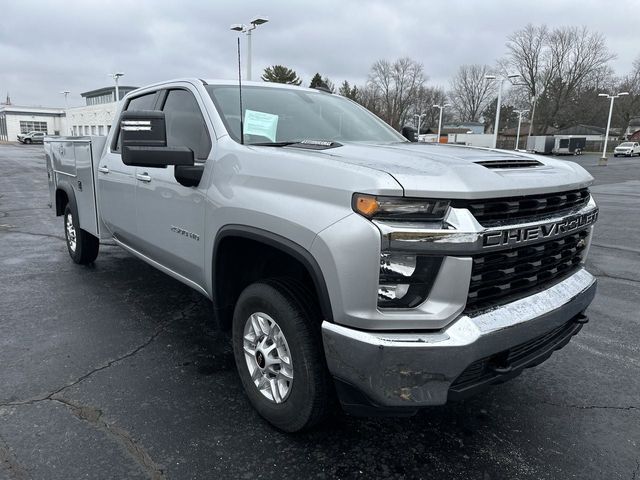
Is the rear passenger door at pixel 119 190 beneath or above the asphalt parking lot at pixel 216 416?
above

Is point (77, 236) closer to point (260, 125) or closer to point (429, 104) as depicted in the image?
point (260, 125)

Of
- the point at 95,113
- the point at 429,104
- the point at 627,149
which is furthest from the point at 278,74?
the point at 429,104

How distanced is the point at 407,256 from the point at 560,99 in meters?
82.5

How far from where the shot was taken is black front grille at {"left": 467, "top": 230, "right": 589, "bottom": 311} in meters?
2.12

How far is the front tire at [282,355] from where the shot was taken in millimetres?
2354

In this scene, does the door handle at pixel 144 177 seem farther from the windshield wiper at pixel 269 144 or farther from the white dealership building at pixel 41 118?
the white dealership building at pixel 41 118

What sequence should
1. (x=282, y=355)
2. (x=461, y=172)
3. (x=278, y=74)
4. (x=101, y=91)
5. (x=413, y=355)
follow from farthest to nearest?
(x=101, y=91) → (x=278, y=74) → (x=282, y=355) → (x=461, y=172) → (x=413, y=355)

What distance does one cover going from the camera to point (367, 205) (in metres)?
2.00

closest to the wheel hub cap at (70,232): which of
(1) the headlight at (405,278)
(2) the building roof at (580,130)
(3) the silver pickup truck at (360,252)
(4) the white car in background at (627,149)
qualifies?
(3) the silver pickup truck at (360,252)

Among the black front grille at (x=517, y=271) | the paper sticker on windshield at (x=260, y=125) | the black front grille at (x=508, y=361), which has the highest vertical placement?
the paper sticker on windshield at (x=260, y=125)

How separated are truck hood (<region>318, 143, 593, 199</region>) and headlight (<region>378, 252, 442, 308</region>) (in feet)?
0.86

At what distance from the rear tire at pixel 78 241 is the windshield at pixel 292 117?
303 cm

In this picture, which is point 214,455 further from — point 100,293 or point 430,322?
point 100,293

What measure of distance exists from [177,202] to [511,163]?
2098 mm
